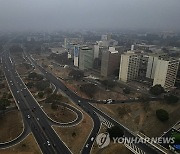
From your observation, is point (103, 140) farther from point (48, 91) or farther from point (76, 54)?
point (76, 54)

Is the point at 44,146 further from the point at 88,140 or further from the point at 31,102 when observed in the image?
the point at 31,102

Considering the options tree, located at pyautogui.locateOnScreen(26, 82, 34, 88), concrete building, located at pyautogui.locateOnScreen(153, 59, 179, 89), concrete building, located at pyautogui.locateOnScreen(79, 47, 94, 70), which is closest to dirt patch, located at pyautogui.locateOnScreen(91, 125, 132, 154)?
concrete building, located at pyautogui.locateOnScreen(153, 59, 179, 89)

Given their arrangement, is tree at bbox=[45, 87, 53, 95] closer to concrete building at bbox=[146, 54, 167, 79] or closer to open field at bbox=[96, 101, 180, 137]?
open field at bbox=[96, 101, 180, 137]

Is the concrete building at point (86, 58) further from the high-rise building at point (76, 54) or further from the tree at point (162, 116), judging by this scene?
the tree at point (162, 116)

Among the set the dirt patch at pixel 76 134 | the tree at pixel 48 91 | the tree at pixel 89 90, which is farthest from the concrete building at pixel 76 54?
the dirt patch at pixel 76 134

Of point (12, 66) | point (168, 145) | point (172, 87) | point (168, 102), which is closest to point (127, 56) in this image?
point (172, 87)

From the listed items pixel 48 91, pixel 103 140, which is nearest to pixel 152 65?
pixel 48 91
